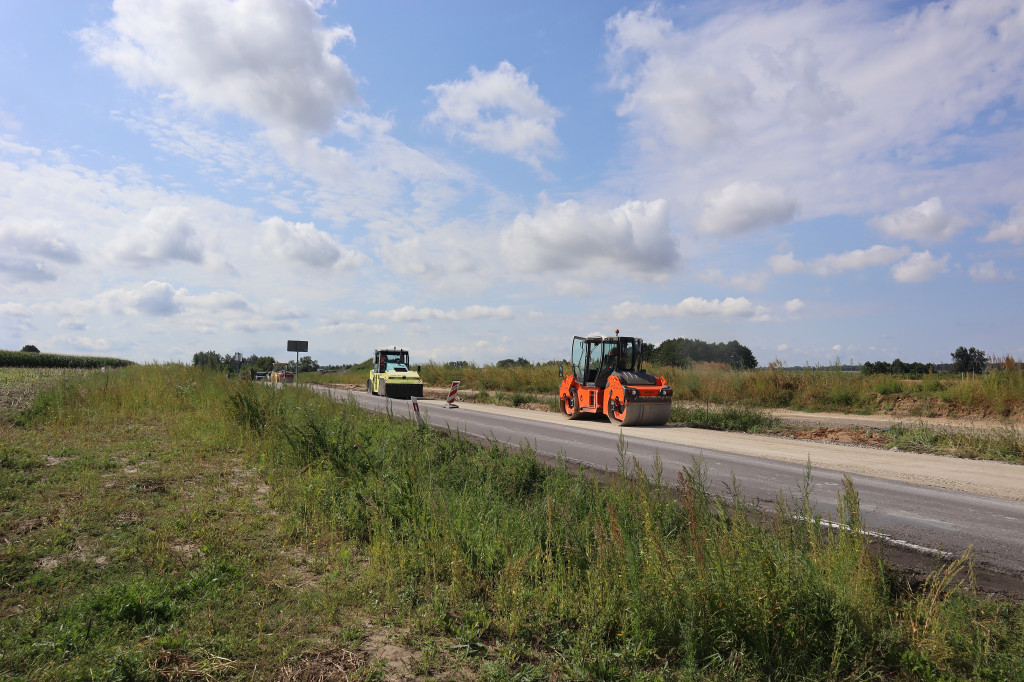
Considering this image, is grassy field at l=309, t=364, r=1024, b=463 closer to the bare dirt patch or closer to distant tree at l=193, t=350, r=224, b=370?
the bare dirt patch

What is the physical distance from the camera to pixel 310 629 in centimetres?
412

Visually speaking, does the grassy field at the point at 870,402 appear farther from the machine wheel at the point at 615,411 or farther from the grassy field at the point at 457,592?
the grassy field at the point at 457,592

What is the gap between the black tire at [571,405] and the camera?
19766 mm

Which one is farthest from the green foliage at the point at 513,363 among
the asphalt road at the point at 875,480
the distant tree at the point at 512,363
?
the asphalt road at the point at 875,480

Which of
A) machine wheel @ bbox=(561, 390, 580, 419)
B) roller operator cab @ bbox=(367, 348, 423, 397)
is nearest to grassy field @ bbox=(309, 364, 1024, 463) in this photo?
machine wheel @ bbox=(561, 390, 580, 419)

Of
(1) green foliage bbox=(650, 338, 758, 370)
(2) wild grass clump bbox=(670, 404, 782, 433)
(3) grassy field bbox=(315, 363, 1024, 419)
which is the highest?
(1) green foliage bbox=(650, 338, 758, 370)

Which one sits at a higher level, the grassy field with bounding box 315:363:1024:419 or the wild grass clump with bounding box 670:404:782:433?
the grassy field with bounding box 315:363:1024:419

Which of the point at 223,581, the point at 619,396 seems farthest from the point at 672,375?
the point at 223,581

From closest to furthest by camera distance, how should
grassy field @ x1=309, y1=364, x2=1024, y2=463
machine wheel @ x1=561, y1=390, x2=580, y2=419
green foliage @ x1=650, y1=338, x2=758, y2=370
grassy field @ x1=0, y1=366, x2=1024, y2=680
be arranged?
grassy field @ x1=0, y1=366, x2=1024, y2=680 → grassy field @ x1=309, y1=364, x2=1024, y2=463 → machine wheel @ x1=561, y1=390, x2=580, y2=419 → green foliage @ x1=650, y1=338, x2=758, y2=370

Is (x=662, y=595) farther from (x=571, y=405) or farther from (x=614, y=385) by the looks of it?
(x=571, y=405)

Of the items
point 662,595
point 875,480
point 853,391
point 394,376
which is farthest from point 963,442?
point 394,376

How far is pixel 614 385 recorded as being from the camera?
17641mm

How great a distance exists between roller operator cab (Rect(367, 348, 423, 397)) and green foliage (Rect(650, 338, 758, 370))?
39.2ft

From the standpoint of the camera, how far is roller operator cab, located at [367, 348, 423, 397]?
1158 inches
